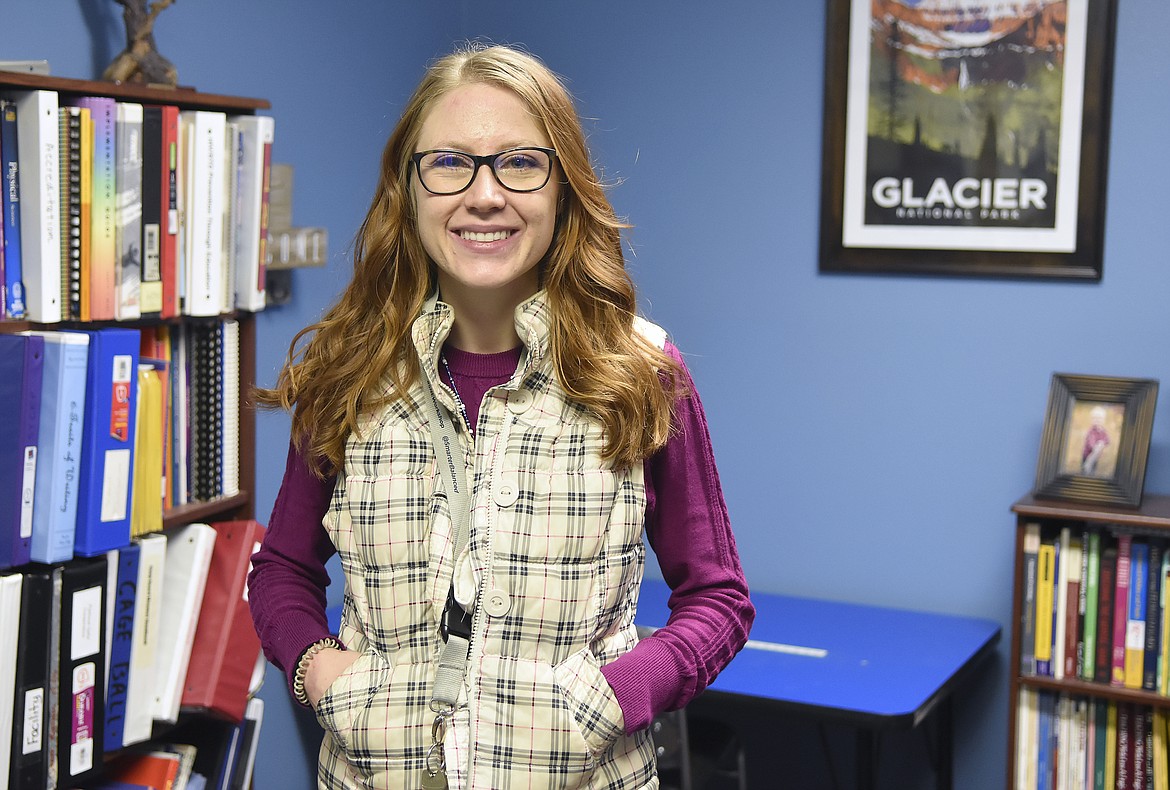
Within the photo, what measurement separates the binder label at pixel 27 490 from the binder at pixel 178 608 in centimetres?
34

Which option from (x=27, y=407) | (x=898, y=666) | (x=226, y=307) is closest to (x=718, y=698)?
(x=898, y=666)

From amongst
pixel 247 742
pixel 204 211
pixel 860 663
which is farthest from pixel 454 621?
pixel 860 663

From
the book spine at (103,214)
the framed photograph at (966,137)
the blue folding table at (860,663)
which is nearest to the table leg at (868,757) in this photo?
the blue folding table at (860,663)

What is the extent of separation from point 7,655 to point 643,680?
3.48 ft

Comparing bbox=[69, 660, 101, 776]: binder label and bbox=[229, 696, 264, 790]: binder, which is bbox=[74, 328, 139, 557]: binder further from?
bbox=[229, 696, 264, 790]: binder

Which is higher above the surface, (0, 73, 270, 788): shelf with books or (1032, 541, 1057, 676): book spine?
(0, 73, 270, 788): shelf with books

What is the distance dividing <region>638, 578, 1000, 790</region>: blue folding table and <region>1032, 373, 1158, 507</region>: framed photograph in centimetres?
38

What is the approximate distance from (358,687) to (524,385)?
33 cm

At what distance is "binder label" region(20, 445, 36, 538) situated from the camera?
72.3 inches

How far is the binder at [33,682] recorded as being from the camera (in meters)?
1.86

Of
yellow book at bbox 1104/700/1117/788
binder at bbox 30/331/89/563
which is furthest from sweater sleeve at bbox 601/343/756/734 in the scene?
yellow book at bbox 1104/700/1117/788

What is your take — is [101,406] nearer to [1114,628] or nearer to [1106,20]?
[1114,628]

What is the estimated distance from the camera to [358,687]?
125 centimetres

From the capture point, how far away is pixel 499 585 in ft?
4.00
